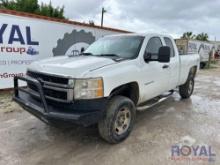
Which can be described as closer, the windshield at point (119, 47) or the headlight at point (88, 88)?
the headlight at point (88, 88)

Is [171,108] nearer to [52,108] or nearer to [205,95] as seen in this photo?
[205,95]

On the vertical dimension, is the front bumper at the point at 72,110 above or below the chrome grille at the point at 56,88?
below

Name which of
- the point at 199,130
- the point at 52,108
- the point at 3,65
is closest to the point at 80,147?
the point at 52,108

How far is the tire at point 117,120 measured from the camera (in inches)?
127

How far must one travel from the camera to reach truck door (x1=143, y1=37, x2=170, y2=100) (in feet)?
13.1

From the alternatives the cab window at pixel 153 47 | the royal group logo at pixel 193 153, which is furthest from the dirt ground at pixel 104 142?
the cab window at pixel 153 47

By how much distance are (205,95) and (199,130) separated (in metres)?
3.71

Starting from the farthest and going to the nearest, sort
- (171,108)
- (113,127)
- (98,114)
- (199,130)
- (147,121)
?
(171,108)
(147,121)
(199,130)
(113,127)
(98,114)

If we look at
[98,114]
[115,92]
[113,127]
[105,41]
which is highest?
[105,41]

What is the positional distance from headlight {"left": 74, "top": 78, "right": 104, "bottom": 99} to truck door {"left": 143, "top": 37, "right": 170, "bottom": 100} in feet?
4.14

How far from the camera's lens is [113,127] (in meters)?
3.32

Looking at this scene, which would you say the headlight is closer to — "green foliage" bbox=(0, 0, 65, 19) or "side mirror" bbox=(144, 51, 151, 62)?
"side mirror" bbox=(144, 51, 151, 62)

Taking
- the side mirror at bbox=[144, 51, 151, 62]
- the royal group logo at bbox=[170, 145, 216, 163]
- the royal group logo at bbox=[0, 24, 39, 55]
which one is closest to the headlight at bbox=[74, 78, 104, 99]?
the side mirror at bbox=[144, 51, 151, 62]

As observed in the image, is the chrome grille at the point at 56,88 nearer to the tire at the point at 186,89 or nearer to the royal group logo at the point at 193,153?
the royal group logo at the point at 193,153
